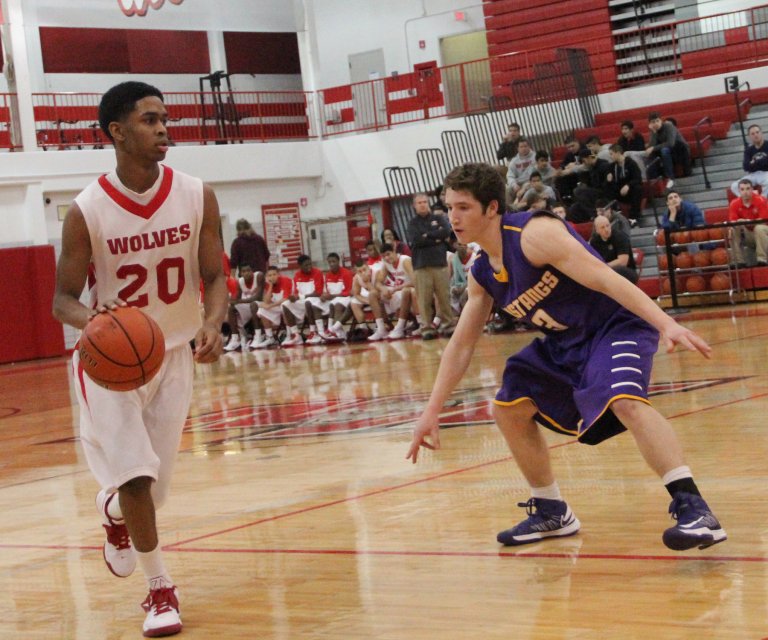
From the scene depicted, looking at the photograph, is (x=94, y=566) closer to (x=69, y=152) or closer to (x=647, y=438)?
(x=647, y=438)

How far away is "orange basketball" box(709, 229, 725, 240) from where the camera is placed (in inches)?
601

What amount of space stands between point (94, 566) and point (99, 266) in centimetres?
140

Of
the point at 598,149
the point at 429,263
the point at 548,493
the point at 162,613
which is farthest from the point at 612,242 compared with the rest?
the point at 162,613

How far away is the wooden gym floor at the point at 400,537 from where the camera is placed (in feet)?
11.8

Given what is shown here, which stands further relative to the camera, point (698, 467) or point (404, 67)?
point (404, 67)

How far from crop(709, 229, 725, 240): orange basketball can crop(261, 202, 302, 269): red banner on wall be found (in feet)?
39.0

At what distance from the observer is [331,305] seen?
1864cm

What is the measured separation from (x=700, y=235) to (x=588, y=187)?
8.67 ft

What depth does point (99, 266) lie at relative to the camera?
4.16 m

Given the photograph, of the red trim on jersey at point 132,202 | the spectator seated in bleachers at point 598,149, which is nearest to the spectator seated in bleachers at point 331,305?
the spectator seated in bleachers at point 598,149

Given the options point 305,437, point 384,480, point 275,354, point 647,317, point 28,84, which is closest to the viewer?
point 647,317

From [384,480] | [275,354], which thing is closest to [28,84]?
[275,354]

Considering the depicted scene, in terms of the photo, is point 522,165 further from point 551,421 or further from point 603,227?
point 551,421

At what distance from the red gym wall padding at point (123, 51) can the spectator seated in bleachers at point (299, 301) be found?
10643 mm
